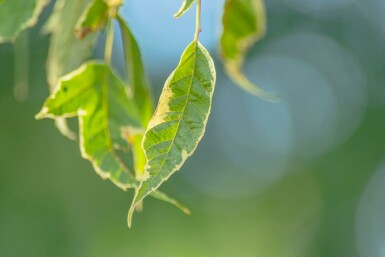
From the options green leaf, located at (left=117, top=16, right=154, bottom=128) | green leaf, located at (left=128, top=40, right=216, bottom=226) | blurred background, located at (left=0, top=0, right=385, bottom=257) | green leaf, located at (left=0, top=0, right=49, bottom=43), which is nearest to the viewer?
green leaf, located at (left=128, top=40, right=216, bottom=226)

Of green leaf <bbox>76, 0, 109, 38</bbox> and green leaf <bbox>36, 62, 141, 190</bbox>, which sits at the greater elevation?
green leaf <bbox>76, 0, 109, 38</bbox>

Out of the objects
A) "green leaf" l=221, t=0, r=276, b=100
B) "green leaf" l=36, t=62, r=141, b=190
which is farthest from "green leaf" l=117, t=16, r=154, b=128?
"green leaf" l=221, t=0, r=276, b=100

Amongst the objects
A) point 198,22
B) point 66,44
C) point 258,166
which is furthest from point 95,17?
→ point 258,166

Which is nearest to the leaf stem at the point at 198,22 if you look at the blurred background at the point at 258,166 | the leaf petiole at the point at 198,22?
the leaf petiole at the point at 198,22

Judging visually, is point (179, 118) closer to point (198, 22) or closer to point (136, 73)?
point (198, 22)

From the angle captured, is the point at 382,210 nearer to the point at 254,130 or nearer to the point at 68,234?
the point at 254,130

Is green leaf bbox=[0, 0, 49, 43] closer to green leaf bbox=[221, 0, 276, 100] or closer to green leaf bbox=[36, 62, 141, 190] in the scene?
green leaf bbox=[36, 62, 141, 190]
